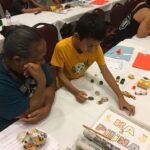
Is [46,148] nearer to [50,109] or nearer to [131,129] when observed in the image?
[50,109]

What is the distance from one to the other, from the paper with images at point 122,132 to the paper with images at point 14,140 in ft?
0.66

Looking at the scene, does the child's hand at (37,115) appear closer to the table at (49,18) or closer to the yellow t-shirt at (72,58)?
the yellow t-shirt at (72,58)

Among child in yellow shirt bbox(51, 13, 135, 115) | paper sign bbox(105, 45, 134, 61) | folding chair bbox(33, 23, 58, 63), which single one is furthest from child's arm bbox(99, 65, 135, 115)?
folding chair bbox(33, 23, 58, 63)

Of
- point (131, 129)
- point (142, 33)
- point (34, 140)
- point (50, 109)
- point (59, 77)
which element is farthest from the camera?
point (142, 33)

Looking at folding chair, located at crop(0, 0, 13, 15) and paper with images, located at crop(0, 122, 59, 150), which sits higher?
paper with images, located at crop(0, 122, 59, 150)

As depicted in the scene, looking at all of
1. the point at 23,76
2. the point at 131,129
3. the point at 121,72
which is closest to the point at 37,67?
the point at 23,76

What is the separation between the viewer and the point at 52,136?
982 millimetres

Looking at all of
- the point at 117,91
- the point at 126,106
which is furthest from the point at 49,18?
the point at 126,106

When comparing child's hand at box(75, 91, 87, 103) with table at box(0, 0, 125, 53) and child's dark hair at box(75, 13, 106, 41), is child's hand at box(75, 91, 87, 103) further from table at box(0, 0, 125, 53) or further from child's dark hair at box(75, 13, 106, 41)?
table at box(0, 0, 125, 53)

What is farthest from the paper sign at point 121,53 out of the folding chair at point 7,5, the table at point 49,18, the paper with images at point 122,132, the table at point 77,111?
the folding chair at point 7,5

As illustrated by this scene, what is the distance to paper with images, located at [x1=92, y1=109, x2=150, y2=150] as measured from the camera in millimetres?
940

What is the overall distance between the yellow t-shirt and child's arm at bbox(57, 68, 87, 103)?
0.06m

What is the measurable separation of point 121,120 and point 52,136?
0.33 meters

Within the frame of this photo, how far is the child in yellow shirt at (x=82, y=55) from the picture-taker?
1.19m
